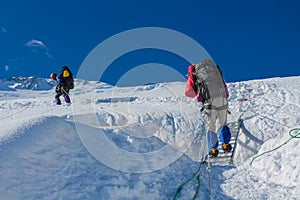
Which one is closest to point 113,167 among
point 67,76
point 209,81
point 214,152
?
point 214,152

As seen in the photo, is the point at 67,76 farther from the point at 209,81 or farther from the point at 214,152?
the point at 214,152

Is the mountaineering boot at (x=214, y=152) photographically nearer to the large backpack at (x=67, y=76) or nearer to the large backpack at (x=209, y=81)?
the large backpack at (x=209, y=81)

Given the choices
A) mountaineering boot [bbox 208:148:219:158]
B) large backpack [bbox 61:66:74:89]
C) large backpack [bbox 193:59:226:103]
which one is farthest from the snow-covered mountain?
large backpack [bbox 61:66:74:89]

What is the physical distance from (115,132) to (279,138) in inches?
159

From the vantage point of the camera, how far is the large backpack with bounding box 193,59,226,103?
6743 millimetres

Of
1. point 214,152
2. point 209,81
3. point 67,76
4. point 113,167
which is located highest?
point 67,76

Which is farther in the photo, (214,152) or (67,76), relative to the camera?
(67,76)

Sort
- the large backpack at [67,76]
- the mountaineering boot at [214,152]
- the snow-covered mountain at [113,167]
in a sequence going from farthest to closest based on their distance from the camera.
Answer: the large backpack at [67,76] < the mountaineering boot at [214,152] < the snow-covered mountain at [113,167]

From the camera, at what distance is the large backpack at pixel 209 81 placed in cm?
674

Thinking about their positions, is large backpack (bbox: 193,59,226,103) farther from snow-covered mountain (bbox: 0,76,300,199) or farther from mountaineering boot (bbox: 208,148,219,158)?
snow-covered mountain (bbox: 0,76,300,199)

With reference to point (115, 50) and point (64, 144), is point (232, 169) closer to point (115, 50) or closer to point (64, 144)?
point (64, 144)

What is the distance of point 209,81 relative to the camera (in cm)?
673

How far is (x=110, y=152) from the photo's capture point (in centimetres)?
640

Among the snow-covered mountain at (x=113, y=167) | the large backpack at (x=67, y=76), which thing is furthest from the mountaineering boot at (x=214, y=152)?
the large backpack at (x=67, y=76)
